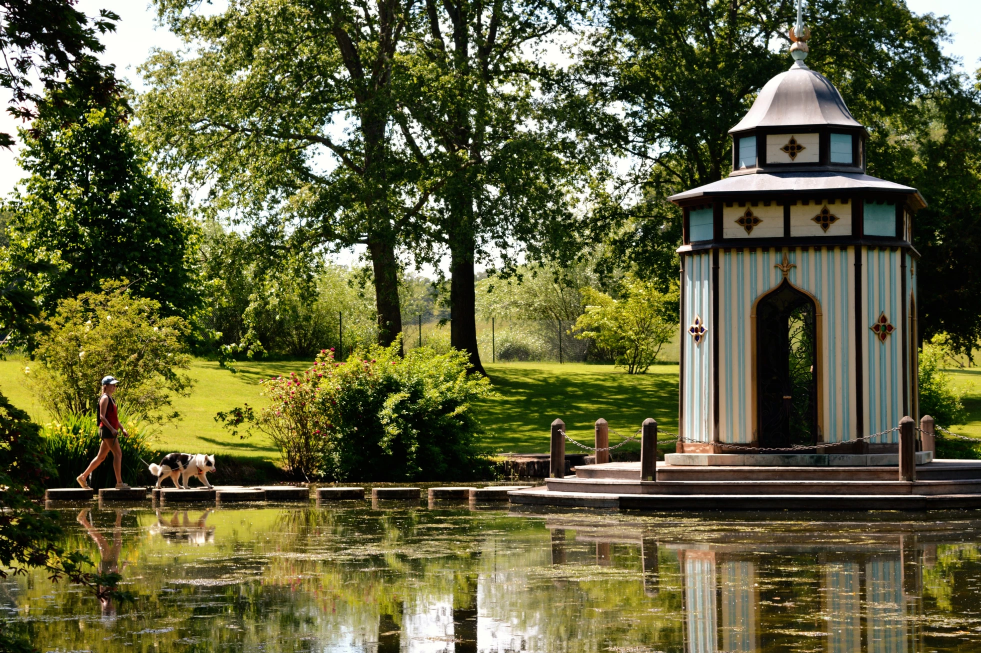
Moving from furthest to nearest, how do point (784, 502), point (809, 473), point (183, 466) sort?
point (183, 466)
point (809, 473)
point (784, 502)

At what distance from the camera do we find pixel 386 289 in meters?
38.5

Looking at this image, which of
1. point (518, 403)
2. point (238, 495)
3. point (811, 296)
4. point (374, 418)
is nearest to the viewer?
point (811, 296)

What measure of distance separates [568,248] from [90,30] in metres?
28.7

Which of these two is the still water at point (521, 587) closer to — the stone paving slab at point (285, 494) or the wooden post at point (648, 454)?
A: the wooden post at point (648, 454)

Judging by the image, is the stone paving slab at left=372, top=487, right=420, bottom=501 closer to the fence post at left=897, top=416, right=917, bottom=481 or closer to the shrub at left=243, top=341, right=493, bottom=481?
the shrub at left=243, top=341, right=493, bottom=481

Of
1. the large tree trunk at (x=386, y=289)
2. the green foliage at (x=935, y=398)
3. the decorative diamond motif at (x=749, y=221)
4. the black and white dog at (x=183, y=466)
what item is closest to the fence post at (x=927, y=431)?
the decorative diamond motif at (x=749, y=221)

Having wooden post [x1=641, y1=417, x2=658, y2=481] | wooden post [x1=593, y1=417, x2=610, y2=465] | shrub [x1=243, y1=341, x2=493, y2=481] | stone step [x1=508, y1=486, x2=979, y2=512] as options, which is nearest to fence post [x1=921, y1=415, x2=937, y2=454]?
stone step [x1=508, y1=486, x2=979, y2=512]

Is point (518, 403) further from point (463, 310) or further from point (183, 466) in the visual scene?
point (183, 466)

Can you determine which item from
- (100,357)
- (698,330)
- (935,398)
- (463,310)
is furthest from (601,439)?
(463,310)

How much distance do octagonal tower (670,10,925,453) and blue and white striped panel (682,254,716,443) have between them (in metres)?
0.02

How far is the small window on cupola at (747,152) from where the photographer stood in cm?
2114

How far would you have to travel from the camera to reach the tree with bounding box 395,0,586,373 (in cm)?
3481

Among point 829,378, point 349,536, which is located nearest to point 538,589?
point 349,536

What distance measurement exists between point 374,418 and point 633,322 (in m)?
26.5
